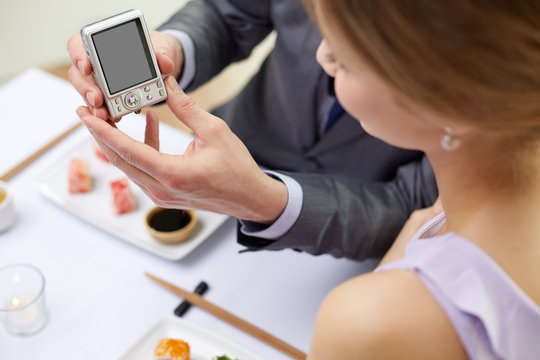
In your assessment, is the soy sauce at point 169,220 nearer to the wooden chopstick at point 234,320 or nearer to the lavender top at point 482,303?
the wooden chopstick at point 234,320

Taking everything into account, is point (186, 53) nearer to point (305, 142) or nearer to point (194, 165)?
point (305, 142)

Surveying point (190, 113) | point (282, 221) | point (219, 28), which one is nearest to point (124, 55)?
point (190, 113)

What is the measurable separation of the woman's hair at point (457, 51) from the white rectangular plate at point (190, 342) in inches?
21.3

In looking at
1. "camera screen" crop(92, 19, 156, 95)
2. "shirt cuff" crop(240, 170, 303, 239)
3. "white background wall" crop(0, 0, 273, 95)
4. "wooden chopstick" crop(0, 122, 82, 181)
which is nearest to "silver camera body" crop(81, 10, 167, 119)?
"camera screen" crop(92, 19, 156, 95)

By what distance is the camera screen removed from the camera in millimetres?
741

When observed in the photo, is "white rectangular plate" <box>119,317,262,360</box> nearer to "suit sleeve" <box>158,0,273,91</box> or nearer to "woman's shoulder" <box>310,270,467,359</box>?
"woman's shoulder" <box>310,270,467,359</box>

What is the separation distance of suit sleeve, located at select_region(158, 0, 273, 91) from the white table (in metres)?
0.40

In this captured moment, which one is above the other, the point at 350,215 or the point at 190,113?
the point at 190,113

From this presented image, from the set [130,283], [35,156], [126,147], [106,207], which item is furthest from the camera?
[35,156]

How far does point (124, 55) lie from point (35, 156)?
1.83 feet

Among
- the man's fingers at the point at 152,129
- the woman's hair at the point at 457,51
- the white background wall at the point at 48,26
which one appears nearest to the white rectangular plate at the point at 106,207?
the man's fingers at the point at 152,129

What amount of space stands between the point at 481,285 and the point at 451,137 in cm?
16

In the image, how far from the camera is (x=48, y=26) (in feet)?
8.73

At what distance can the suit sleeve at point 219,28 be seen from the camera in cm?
122
